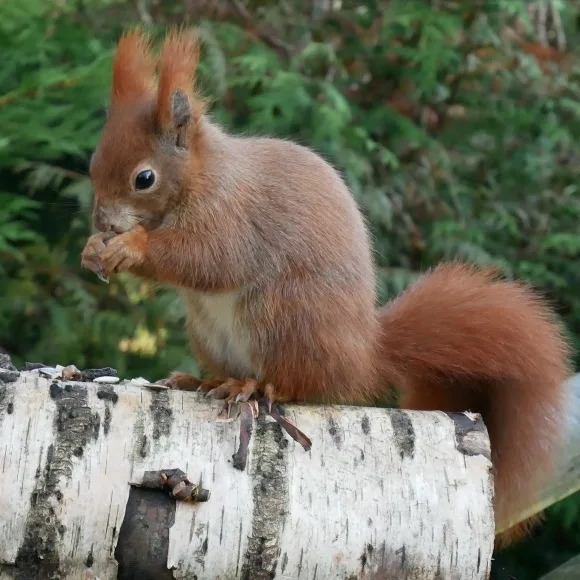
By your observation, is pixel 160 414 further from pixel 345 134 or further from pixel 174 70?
pixel 345 134

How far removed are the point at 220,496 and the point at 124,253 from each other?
14.8 inches

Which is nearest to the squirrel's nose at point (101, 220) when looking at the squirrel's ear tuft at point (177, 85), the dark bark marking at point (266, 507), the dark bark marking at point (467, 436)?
the squirrel's ear tuft at point (177, 85)

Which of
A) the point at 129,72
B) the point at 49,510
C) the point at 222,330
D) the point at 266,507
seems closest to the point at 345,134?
the point at 129,72

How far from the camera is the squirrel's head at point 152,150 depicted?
131 cm

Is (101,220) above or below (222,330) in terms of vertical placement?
above

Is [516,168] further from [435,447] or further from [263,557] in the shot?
[263,557]

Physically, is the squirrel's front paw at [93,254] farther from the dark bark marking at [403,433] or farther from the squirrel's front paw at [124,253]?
the dark bark marking at [403,433]

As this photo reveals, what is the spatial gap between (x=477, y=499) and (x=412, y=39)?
154 centimetres

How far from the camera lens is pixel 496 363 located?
4.26 feet

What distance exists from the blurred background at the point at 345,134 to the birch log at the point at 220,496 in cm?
73

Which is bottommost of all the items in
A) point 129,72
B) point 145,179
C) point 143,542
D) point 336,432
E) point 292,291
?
point 143,542

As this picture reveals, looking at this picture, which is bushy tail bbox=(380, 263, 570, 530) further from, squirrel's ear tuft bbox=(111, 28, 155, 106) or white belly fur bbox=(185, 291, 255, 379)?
squirrel's ear tuft bbox=(111, 28, 155, 106)

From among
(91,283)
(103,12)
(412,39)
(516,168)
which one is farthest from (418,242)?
(103,12)

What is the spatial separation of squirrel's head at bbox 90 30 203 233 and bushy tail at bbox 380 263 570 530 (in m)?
0.40
